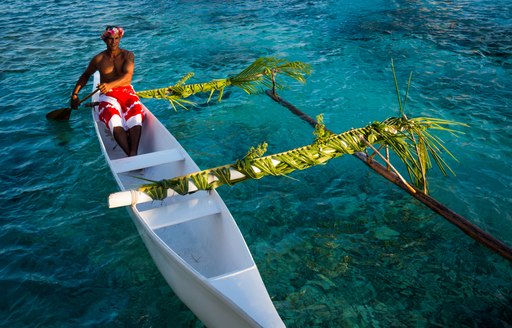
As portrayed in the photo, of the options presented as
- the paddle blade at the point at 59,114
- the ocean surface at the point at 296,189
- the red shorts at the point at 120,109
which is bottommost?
the ocean surface at the point at 296,189

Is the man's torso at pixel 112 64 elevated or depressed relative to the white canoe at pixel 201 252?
elevated

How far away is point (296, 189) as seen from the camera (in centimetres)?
542

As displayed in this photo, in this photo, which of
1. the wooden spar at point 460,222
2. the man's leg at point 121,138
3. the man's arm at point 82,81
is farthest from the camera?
the man's arm at point 82,81

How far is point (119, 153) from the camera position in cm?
591

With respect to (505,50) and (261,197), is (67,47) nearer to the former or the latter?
(261,197)

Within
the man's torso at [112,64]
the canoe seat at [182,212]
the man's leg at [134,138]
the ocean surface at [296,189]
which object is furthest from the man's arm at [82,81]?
the canoe seat at [182,212]

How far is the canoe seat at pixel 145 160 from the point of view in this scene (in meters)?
4.63

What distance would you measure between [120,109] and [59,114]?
2066 mm

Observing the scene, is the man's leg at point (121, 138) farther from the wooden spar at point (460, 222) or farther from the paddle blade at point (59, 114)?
the wooden spar at point (460, 222)

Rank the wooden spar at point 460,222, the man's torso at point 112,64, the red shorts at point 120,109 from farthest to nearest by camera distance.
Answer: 1. the man's torso at point 112,64
2. the red shorts at point 120,109
3. the wooden spar at point 460,222

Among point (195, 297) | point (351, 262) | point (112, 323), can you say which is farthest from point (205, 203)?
point (351, 262)

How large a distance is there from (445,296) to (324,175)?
7.53 feet

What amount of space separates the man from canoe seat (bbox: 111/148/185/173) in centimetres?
74

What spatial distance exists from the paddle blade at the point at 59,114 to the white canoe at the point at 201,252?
252 cm
